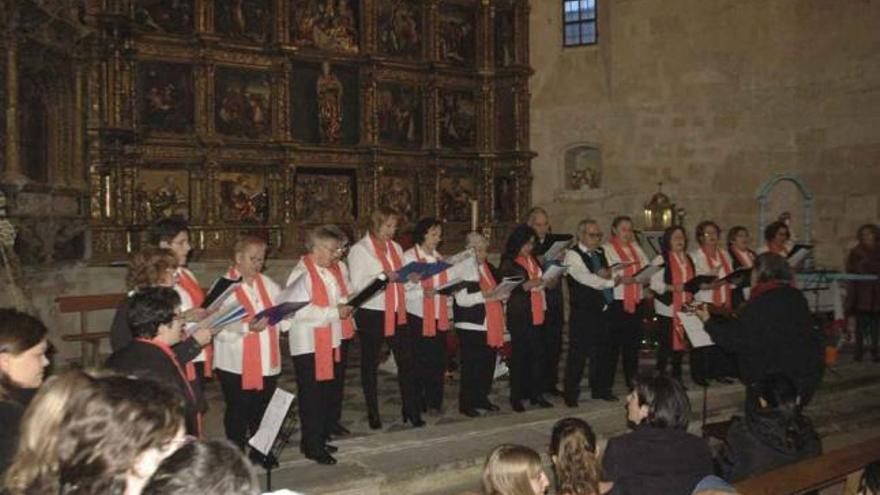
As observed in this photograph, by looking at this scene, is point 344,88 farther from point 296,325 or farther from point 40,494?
point 40,494

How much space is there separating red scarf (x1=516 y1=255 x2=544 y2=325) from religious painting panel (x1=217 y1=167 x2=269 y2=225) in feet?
17.0

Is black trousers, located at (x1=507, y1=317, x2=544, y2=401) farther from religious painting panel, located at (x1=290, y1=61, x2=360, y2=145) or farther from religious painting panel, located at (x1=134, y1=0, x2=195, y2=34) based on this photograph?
religious painting panel, located at (x1=134, y1=0, x2=195, y2=34)

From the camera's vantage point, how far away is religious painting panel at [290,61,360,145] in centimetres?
1209

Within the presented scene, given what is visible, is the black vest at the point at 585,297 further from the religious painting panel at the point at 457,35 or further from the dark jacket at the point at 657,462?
the religious painting panel at the point at 457,35

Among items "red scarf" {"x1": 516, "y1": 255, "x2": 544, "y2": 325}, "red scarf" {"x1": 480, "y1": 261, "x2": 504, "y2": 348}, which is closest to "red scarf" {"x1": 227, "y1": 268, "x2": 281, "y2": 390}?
"red scarf" {"x1": 480, "y1": 261, "x2": 504, "y2": 348}

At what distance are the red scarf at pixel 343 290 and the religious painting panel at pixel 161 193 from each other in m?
5.20

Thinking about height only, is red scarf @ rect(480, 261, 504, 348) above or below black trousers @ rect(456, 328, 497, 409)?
above

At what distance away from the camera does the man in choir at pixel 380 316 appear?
6641mm

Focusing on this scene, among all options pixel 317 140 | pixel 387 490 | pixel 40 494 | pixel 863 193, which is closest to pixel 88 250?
pixel 317 140

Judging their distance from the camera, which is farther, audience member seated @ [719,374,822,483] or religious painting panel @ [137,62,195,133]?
religious painting panel @ [137,62,195,133]

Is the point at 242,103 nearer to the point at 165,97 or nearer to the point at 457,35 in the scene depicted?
the point at 165,97

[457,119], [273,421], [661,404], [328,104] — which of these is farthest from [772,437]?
[457,119]

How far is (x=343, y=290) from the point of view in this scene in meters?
6.20

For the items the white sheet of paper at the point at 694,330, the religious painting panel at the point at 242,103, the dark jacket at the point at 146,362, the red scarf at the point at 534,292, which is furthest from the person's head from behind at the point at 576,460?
the religious painting panel at the point at 242,103
